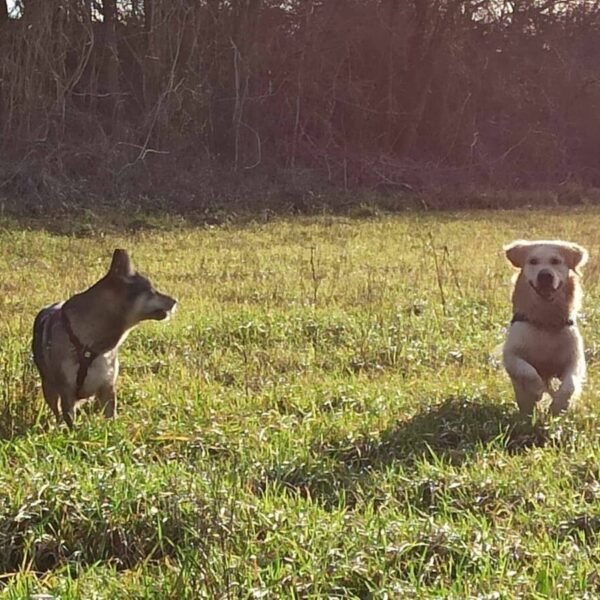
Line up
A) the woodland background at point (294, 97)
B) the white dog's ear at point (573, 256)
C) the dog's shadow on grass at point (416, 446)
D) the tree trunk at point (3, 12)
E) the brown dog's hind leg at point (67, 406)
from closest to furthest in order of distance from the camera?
the dog's shadow on grass at point (416, 446) < the brown dog's hind leg at point (67, 406) < the white dog's ear at point (573, 256) < the tree trunk at point (3, 12) < the woodland background at point (294, 97)

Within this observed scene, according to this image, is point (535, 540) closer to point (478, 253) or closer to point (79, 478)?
point (79, 478)

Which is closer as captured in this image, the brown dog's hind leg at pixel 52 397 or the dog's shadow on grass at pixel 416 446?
the dog's shadow on grass at pixel 416 446

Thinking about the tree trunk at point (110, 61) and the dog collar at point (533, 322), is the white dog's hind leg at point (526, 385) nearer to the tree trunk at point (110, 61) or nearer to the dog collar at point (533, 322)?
the dog collar at point (533, 322)

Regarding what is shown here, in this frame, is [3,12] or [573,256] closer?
[573,256]

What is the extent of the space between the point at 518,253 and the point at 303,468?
2.28 metres

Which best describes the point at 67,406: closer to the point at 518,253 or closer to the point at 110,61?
the point at 518,253

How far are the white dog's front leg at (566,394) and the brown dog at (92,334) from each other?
221 centimetres

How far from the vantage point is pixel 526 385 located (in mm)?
4895

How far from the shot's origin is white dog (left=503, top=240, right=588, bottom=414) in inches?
194

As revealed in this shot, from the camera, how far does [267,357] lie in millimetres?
6238

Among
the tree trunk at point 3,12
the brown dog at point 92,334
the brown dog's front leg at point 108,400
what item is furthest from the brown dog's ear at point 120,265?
the tree trunk at point 3,12

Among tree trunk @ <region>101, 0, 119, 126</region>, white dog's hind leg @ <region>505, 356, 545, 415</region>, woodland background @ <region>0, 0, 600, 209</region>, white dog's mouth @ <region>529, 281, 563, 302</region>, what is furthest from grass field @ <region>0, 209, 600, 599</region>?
tree trunk @ <region>101, 0, 119, 126</region>

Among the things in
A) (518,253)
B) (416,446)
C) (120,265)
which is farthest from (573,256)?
(120,265)

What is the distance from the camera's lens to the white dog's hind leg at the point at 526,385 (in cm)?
488
